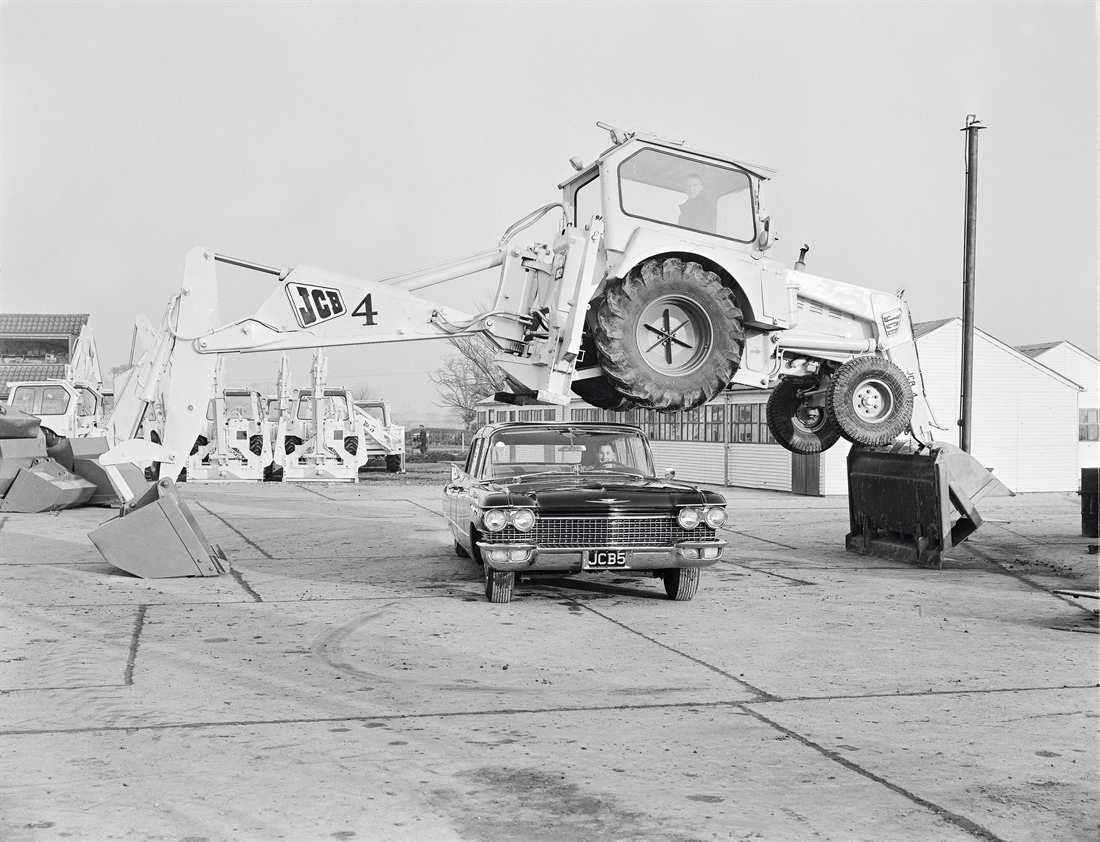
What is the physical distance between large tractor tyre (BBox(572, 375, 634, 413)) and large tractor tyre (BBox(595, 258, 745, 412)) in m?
0.67

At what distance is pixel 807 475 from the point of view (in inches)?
979

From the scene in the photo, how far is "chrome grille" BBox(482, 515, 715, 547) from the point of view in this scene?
861 centimetres

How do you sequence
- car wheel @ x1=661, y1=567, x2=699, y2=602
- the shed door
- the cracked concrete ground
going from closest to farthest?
the cracked concrete ground
car wheel @ x1=661, y1=567, x2=699, y2=602
the shed door

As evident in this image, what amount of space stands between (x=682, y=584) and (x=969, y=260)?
13374 mm

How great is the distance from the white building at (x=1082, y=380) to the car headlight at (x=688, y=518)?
22.3 meters

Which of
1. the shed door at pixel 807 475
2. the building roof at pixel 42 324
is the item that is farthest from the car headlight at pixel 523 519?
the building roof at pixel 42 324

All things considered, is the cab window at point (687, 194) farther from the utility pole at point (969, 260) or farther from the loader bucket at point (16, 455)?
the loader bucket at point (16, 455)

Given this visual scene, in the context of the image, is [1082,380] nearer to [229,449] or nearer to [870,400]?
[229,449]

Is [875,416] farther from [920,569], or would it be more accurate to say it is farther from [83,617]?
[83,617]

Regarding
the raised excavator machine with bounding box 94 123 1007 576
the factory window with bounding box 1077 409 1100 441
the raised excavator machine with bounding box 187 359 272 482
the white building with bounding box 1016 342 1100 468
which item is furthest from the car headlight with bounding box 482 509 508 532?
the factory window with bounding box 1077 409 1100 441

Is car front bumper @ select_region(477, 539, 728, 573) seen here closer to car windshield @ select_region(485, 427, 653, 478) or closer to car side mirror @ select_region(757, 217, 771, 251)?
car windshield @ select_region(485, 427, 653, 478)

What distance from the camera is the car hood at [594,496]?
28.2 feet

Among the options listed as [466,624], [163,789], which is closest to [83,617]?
[466,624]

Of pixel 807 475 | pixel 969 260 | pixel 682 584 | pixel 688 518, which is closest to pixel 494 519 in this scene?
pixel 688 518
